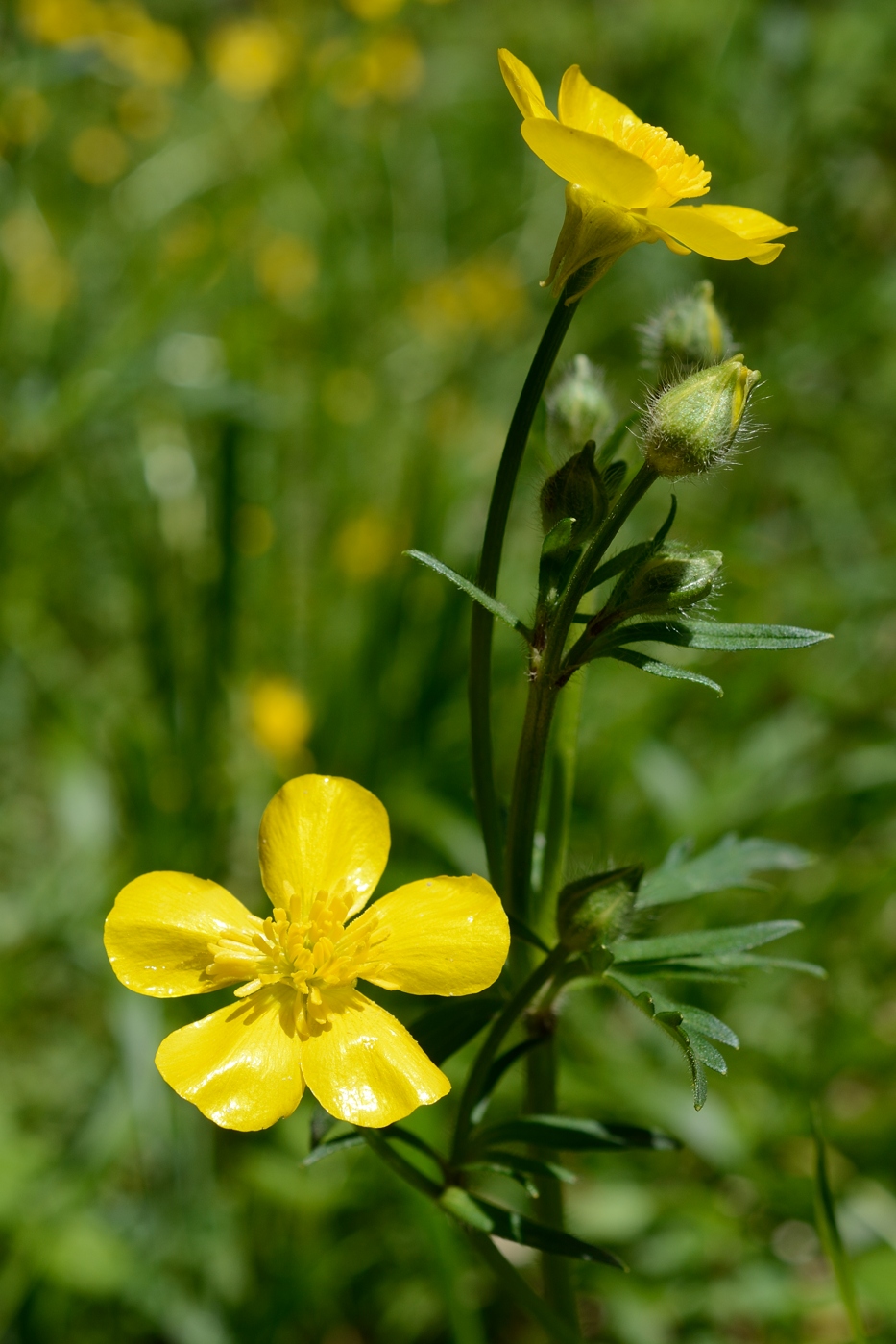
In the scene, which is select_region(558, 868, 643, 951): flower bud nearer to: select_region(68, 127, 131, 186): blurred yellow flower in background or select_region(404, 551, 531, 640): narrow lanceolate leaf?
select_region(404, 551, 531, 640): narrow lanceolate leaf


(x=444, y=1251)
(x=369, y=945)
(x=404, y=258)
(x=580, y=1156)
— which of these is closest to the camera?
(x=369, y=945)

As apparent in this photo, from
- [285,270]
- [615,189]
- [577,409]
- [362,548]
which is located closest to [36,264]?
[285,270]

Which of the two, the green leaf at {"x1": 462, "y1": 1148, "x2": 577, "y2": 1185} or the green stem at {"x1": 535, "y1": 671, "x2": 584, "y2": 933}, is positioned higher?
the green stem at {"x1": 535, "y1": 671, "x2": 584, "y2": 933}

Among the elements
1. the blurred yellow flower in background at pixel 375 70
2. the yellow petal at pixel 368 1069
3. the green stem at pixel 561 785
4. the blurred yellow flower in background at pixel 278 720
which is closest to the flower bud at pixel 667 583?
the green stem at pixel 561 785

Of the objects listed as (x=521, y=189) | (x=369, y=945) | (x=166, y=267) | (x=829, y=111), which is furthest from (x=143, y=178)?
(x=369, y=945)

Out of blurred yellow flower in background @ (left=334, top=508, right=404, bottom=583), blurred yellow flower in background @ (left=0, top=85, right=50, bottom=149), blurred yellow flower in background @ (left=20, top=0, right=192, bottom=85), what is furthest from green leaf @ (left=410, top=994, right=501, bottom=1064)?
blurred yellow flower in background @ (left=20, top=0, right=192, bottom=85)

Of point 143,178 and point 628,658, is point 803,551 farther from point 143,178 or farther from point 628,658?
point 143,178

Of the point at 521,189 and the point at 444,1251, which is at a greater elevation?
the point at 521,189
